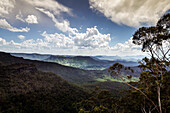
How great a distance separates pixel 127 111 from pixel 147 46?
1480cm

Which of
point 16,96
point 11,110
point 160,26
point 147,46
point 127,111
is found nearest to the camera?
point 160,26

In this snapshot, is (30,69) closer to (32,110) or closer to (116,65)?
(32,110)

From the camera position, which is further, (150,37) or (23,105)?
(23,105)

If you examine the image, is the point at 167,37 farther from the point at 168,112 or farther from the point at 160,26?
the point at 168,112

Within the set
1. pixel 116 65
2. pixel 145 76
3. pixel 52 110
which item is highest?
pixel 116 65

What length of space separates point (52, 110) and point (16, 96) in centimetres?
3505

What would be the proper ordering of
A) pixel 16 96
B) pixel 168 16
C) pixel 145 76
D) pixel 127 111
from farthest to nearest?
pixel 16 96, pixel 127 111, pixel 145 76, pixel 168 16

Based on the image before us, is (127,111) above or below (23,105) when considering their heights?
above

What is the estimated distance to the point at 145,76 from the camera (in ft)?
40.7

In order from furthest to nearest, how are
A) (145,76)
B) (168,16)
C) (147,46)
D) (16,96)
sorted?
(16,96) < (145,76) < (147,46) < (168,16)

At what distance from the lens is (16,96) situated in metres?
67.8

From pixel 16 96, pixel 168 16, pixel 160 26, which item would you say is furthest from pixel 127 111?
pixel 16 96

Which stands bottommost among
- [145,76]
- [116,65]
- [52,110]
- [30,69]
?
[52,110]

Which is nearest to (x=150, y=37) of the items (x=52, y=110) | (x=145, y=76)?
(x=145, y=76)
